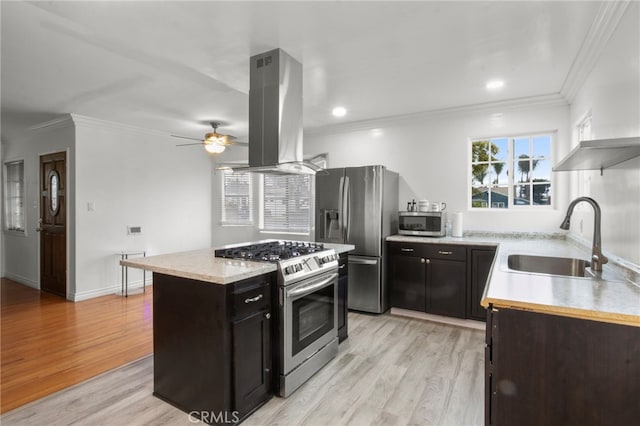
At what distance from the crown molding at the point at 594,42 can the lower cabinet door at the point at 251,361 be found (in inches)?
114

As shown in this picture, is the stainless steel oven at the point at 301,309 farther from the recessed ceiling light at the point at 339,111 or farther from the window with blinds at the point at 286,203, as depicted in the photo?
the window with blinds at the point at 286,203

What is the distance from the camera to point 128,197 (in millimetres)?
5223

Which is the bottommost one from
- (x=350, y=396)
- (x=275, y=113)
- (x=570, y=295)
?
(x=350, y=396)

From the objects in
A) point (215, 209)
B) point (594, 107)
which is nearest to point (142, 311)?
point (215, 209)

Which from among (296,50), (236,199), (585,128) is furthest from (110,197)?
(585,128)

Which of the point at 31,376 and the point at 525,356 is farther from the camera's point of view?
the point at 31,376

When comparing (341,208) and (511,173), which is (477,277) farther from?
(341,208)

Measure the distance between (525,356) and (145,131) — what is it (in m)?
5.81

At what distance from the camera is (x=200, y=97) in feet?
12.6

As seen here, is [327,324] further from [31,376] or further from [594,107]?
[594,107]

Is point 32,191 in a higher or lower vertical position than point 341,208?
higher

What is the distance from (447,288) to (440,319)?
1.36 feet

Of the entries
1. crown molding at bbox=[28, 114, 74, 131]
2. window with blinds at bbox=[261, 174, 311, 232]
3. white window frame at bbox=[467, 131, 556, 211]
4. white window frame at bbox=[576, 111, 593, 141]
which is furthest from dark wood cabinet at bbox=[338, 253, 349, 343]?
crown molding at bbox=[28, 114, 74, 131]

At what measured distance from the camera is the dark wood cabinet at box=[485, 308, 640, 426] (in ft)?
4.14
